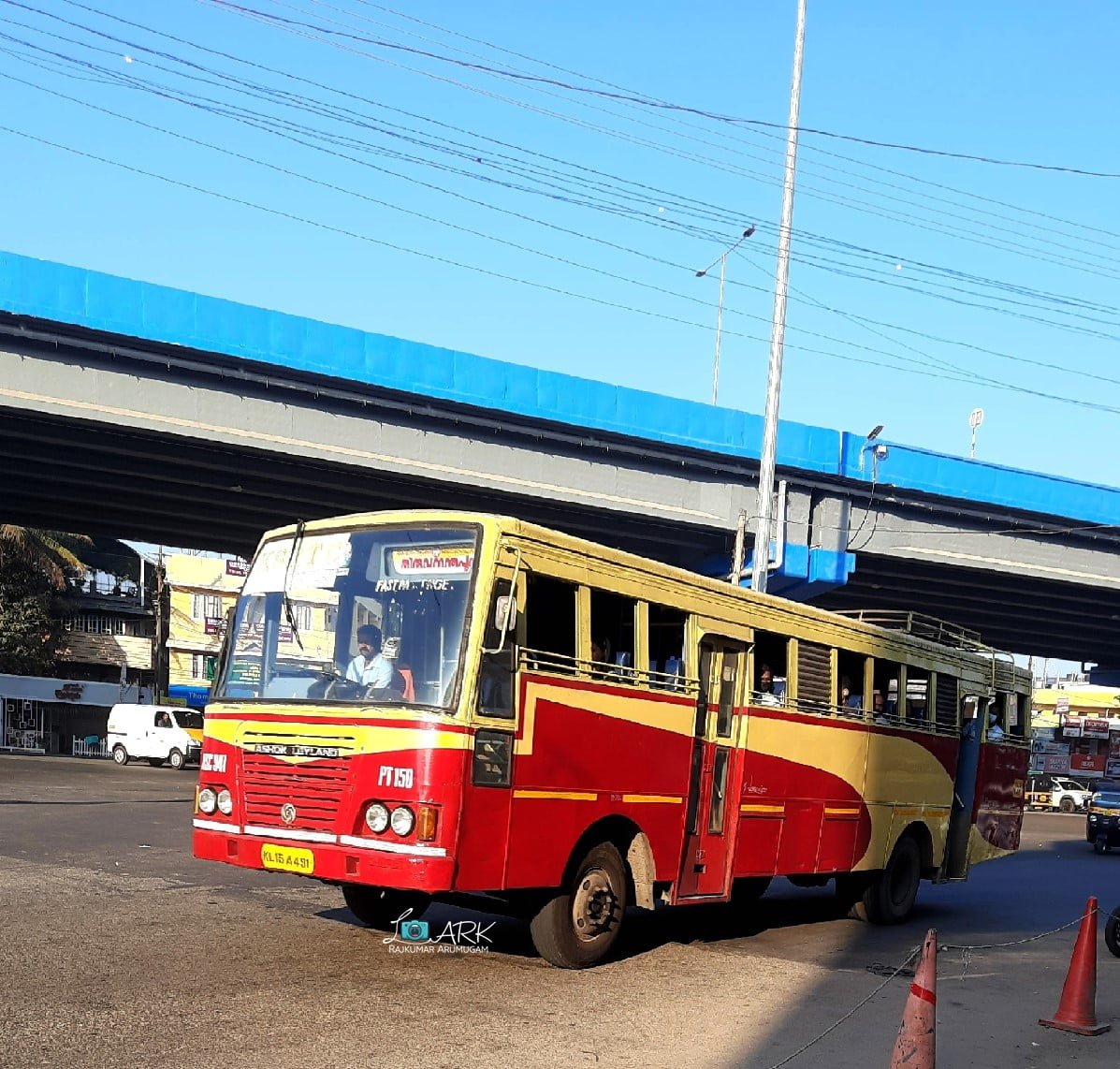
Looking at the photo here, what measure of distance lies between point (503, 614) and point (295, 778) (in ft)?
5.69

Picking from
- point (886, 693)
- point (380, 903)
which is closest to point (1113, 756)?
point (886, 693)

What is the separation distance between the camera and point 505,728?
8.78 m

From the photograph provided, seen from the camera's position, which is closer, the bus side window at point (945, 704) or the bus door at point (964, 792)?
the bus side window at point (945, 704)

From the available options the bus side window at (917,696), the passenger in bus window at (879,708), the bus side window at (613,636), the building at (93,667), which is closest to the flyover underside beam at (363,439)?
the bus side window at (917,696)

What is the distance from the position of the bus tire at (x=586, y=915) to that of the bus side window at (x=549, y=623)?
144 centimetres

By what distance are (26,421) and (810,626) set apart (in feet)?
64.5

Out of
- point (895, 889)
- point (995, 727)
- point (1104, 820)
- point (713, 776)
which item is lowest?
point (1104, 820)

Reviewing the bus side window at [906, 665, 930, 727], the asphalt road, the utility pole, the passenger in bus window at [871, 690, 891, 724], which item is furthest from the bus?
the utility pole

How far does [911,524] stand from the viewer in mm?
37781

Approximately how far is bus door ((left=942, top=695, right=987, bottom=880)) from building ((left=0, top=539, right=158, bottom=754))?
44379mm

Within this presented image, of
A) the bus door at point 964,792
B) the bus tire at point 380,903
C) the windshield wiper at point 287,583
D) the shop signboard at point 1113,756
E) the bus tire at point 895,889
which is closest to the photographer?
the windshield wiper at point 287,583

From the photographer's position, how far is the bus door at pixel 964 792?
15555 mm

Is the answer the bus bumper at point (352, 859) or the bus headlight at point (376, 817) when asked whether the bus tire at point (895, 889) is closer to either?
the bus bumper at point (352, 859)

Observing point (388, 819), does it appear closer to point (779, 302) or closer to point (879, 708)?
point (879, 708)
